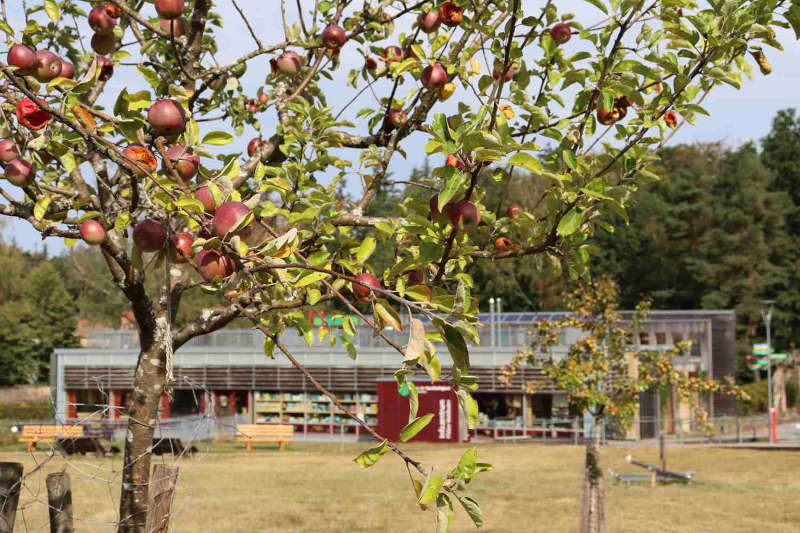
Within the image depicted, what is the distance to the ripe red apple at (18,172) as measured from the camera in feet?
9.36

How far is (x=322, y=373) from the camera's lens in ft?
105

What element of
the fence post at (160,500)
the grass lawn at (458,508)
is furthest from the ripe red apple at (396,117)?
Answer: the grass lawn at (458,508)

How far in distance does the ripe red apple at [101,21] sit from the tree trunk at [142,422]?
49.1 inches

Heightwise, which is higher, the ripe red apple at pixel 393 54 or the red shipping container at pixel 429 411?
the ripe red apple at pixel 393 54

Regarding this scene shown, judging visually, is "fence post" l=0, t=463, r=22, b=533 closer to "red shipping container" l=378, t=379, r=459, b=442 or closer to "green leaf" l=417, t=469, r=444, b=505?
"green leaf" l=417, t=469, r=444, b=505

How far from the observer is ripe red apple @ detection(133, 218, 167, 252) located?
242 centimetres

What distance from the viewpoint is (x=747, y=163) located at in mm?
52906

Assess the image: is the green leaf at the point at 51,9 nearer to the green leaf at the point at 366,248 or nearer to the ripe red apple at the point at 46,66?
the ripe red apple at the point at 46,66

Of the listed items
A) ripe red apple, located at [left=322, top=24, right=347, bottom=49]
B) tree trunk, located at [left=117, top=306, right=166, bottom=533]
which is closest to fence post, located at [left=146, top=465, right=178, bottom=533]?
tree trunk, located at [left=117, top=306, right=166, bottom=533]

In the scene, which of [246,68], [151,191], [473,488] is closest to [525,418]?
[473,488]

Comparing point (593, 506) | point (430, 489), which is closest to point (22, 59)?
point (430, 489)

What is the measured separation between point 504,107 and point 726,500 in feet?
50.7

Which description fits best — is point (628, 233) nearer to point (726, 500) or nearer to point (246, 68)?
point (726, 500)

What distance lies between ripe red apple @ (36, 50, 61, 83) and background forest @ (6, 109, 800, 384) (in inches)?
1752
